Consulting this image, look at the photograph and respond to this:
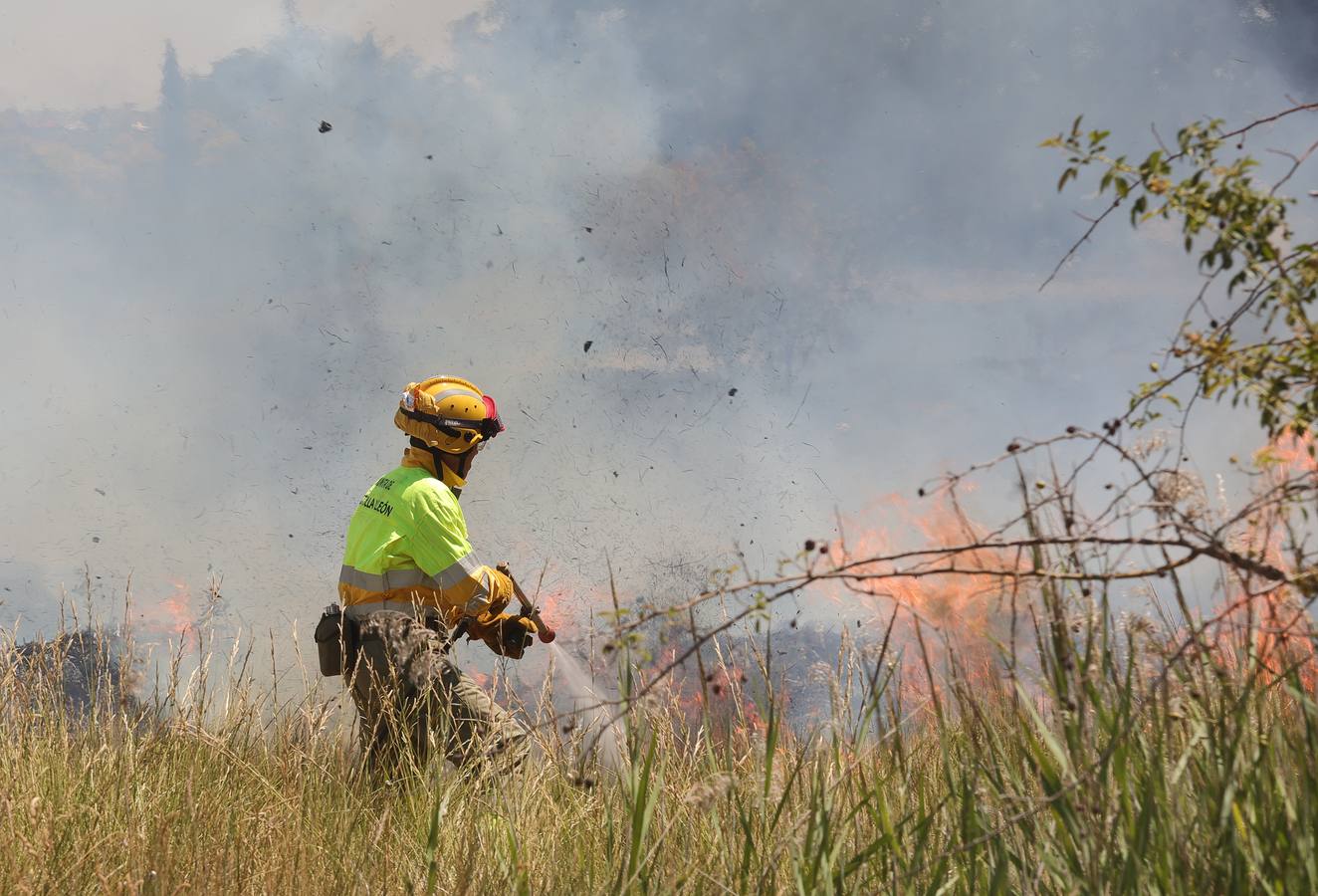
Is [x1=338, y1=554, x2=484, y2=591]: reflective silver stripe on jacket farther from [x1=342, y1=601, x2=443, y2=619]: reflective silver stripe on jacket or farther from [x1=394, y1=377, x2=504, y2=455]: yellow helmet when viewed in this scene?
[x1=394, y1=377, x2=504, y2=455]: yellow helmet

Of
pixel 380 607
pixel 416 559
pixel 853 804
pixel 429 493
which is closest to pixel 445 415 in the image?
pixel 429 493

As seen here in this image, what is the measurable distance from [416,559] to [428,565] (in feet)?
0.24

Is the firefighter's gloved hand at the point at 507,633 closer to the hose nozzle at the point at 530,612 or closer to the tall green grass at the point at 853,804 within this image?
the hose nozzle at the point at 530,612

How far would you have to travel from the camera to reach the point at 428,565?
4.82 meters

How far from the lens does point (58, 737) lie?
447 centimetres

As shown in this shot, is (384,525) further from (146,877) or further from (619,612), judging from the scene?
(619,612)

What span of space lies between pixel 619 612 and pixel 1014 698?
0.93 m

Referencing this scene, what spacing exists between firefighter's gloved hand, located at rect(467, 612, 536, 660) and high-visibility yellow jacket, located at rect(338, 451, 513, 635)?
18 mm

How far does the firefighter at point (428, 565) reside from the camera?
15.7ft

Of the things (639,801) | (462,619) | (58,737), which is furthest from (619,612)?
(58,737)

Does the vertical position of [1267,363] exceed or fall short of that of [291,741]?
it exceeds it

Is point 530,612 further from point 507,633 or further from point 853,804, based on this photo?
point 853,804

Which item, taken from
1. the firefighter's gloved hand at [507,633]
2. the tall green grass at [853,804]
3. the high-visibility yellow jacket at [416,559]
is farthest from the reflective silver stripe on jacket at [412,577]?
the tall green grass at [853,804]

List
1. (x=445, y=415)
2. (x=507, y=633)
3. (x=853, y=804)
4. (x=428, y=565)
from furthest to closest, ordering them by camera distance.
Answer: (x=445, y=415) < (x=507, y=633) < (x=428, y=565) < (x=853, y=804)
